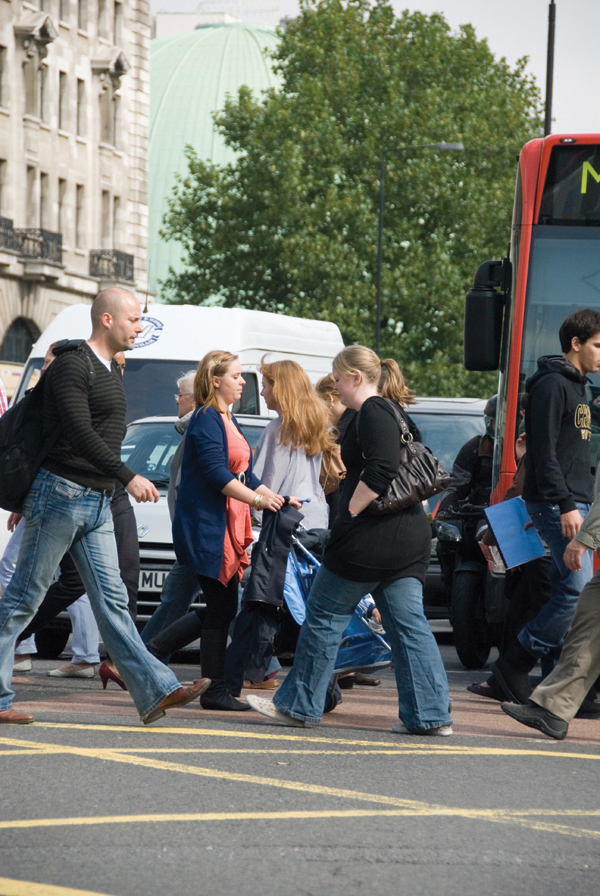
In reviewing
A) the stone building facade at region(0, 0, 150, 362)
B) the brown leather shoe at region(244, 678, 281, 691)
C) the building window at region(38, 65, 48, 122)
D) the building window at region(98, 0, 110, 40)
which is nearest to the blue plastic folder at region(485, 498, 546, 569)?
the brown leather shoe at region(244, 678, 281, 691)

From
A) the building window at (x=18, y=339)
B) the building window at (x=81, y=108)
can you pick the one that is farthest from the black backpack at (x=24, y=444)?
the building window at (x=81, y=108)

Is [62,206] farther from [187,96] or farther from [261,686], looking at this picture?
[261,686]

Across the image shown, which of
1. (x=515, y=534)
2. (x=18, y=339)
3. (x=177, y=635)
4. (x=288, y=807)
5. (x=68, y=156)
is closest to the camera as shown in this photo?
(x=288, y=807)

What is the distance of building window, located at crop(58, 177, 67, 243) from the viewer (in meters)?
→ 46.5

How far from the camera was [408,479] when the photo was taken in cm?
666

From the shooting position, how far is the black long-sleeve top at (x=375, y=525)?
657 cm

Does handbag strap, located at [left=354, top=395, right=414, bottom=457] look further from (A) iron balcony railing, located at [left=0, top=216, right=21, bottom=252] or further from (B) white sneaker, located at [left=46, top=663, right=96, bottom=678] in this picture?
(A) iron balcony railing, located at [left=0, top=216, right=21, bottom=252]

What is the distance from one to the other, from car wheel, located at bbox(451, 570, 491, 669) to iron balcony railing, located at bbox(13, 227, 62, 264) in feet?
115

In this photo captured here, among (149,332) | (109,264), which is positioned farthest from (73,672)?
(109,264)

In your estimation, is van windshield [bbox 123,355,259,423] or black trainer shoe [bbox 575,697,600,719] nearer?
black trainer shoe [bbox 575,697,600,719]

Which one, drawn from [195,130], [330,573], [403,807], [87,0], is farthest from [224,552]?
[195,130]

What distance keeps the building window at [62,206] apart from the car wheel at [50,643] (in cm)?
3767

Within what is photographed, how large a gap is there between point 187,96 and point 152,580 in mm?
75341

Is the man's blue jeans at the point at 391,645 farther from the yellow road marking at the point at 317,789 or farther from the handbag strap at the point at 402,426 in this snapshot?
the yellow road marking at the point at 317,789
